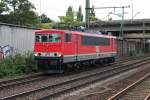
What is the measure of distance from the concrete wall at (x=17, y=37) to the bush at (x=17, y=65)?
2.96ft

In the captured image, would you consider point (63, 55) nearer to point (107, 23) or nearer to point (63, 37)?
point (63, 37)

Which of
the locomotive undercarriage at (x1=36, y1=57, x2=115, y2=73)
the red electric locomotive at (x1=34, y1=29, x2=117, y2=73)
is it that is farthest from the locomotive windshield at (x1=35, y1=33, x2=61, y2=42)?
the locomotive undercarriage at (x1=36, y1=57, x2=115, y2=73)

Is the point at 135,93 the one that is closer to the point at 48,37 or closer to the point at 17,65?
the point at 48,37

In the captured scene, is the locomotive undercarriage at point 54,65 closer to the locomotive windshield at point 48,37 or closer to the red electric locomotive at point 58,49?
the red electric locomotive at point 58,49

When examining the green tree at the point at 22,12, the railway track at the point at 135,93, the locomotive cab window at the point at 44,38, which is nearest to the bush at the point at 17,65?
the locomotive cab window at the point at 44,38

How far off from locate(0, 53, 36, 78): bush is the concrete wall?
35.5 inches

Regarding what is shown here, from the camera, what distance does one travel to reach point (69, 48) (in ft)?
83.4

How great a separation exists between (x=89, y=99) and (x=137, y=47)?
5853cm

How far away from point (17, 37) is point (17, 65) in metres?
2.85

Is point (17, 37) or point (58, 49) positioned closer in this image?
point (58, 49)

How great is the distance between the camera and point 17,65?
2595 cm

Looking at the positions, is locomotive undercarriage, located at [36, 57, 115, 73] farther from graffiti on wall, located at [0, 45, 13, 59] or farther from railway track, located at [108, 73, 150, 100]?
railway track, located at [108, 73, 150, 100]

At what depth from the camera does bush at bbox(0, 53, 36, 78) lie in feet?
80.1

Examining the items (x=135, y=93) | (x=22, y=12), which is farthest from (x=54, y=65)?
(x=22, y=12)
